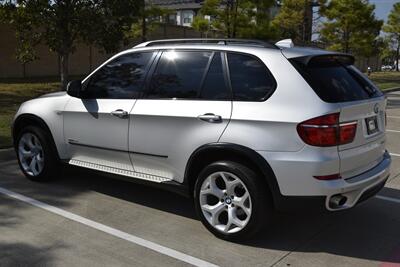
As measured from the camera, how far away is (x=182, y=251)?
4.28 m

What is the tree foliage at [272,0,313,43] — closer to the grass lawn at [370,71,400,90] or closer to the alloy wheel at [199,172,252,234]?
the grass lawn at [370,71,400,90]

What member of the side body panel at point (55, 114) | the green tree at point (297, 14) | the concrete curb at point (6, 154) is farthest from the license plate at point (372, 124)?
the green tree at point (297, 14)

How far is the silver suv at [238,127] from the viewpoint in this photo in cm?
410

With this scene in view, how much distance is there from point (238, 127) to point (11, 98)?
11.1 meters

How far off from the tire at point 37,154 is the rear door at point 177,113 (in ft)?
4.58

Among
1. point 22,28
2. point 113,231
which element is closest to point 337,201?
point 113,231

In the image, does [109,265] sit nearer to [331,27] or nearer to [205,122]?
[205,122]

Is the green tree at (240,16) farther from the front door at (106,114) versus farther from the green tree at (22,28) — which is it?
the front door at (106,114)

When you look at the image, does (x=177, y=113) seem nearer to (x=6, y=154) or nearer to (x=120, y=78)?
(x=120, y=78)

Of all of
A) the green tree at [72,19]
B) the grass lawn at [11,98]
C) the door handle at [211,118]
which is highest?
the green tree at [72,19]

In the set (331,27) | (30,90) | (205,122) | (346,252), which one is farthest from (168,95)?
(331,27)

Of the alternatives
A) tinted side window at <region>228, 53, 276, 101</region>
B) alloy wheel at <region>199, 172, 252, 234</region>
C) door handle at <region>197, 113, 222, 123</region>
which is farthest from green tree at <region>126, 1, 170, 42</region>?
alloy wheel at <region>199, 172, 252, 234</region>

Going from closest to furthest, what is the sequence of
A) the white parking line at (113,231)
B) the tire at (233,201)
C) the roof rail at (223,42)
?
1. the white parking line at (113,231)
2. the tire at (233,201)
3. the roof rail at (223,42)

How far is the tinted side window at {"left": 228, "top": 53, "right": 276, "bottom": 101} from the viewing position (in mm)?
4324
